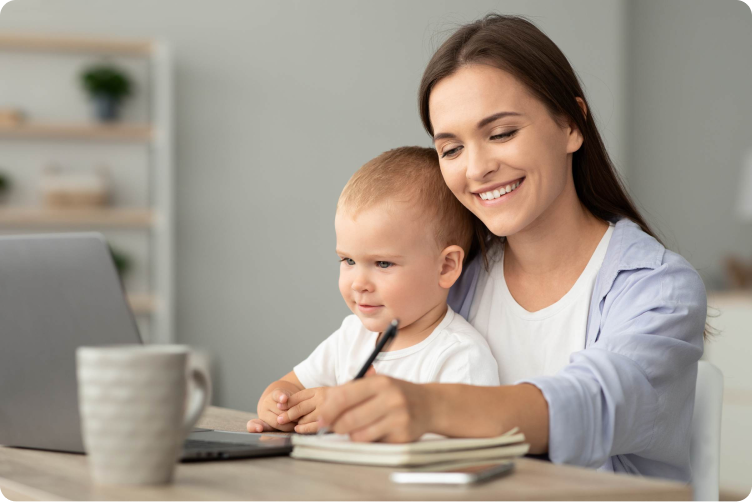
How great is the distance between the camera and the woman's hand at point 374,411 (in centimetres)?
74

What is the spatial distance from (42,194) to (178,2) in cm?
120

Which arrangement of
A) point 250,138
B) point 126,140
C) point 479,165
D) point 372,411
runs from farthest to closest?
point 250,138, point 126,140, point 479,165, point 372,411

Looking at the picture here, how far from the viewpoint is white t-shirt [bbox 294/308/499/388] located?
1.16 m

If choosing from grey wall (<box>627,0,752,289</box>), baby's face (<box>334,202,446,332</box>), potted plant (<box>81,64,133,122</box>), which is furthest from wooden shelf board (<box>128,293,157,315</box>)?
baby's face (<box>334,202,446,332</box>)

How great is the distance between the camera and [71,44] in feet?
12.8

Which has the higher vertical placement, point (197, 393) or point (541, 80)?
point (541, 80)

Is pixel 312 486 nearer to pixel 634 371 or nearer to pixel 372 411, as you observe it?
pixel 372 411

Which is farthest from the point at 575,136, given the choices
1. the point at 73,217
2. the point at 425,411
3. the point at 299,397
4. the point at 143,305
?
the point at 73,217

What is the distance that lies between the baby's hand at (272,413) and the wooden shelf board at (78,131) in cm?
308

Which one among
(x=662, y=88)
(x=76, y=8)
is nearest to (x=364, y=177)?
(x=76, y=8)

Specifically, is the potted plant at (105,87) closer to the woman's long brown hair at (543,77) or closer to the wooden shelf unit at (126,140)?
the wooden shelf unit at (126,140)

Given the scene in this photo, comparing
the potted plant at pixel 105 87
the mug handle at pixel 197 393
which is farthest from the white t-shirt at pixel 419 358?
the potted plant at pixel 105 87

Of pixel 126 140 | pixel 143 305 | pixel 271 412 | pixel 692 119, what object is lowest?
pixel 143 305

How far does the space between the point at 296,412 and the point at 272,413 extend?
37 millimetres
